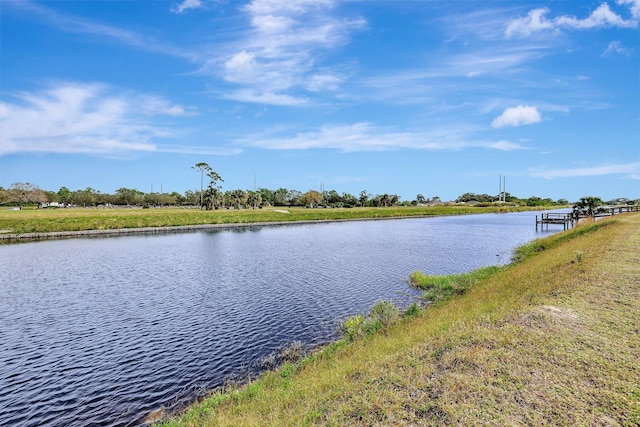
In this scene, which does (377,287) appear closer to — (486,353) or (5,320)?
(486,353)

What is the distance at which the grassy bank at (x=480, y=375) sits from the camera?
5.89 metres

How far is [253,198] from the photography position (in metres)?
136

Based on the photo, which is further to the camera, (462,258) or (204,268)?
(462,258)

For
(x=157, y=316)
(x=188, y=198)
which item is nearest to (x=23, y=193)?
(x=188, y=198)

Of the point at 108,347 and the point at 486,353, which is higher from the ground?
the point at 486,353

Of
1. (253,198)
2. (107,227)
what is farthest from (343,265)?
(253,198)

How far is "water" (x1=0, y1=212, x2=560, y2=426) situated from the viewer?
35.2ft

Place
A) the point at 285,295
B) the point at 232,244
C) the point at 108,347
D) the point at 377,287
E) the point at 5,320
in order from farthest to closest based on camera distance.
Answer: the point at 232,244, the point at 377,287, the point at 285,295, the point at 5,320, the point at 108,347

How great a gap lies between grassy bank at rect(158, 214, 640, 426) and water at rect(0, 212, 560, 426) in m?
3.19

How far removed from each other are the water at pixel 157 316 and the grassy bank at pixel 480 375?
3.19 metres

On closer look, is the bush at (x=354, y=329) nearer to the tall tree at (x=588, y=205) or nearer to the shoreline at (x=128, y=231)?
the tall tree at (x=588, y=205)

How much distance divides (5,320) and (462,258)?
34.9 m

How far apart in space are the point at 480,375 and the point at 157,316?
16.4m

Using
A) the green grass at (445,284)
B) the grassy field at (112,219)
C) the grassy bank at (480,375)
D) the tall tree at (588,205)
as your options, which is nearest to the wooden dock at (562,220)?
the tall tree at (588,205)
